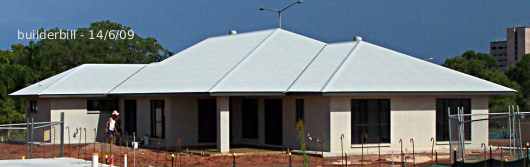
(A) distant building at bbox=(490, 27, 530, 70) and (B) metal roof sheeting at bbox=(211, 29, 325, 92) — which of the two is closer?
(B) metal roof sheeting at bbox=(211, 29, 325, 92)

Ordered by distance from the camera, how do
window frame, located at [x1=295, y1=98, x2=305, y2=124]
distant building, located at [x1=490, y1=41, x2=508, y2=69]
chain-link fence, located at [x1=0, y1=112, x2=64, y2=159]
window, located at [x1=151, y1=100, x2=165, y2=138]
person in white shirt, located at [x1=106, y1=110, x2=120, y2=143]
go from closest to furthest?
1. chain-link fence, located at [x1=0, y1=112, x2=64, y2=159]
2. window frame, located at [x1=295, y1=98, x2=305, y2=124]
3. person in white shirt, located at [x1=106, y1=110, x2=120, y2=143]
4. window, located at [x1=151, y1=100, x2=165, y2=138]
5. distant building, located at [x1=490, y1=41, x2=508, y2=69]

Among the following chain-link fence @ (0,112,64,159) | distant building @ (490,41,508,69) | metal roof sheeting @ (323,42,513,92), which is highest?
distant building @ (490,41,508,69)

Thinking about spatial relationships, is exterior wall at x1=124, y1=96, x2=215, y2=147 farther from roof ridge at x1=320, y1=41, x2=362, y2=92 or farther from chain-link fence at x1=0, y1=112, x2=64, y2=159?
roof ridge at x1=320, y1=41, x2=362, y2=92

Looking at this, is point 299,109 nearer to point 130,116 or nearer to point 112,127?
point 112,127

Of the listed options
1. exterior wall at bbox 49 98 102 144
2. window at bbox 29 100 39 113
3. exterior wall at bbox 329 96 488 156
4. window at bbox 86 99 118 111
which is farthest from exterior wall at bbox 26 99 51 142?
exterior wall at bbox 329 96 488 156

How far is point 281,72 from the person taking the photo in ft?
121

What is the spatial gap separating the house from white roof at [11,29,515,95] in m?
0.06

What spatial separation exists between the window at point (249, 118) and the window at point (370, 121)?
213 inches

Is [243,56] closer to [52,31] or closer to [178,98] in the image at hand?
[178,98]

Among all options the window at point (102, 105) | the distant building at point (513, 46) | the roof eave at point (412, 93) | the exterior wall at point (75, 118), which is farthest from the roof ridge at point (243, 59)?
the distant building at point (513, 46)

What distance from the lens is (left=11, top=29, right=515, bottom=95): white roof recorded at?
114 ft

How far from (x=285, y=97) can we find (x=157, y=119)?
6.59 metres

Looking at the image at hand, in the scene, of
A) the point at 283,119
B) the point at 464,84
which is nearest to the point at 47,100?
the point at 283,119

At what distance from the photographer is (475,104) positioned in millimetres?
36250
